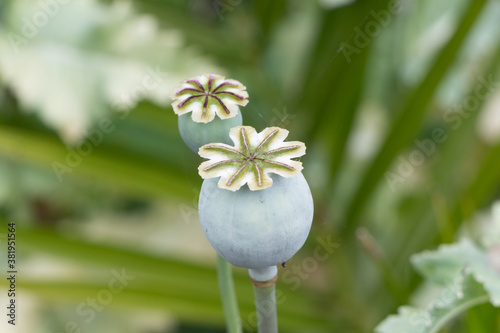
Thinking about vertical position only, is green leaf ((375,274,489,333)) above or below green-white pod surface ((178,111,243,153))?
below

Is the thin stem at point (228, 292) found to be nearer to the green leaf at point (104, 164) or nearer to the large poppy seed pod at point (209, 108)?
the large poppy seed pod at point (209, 108)

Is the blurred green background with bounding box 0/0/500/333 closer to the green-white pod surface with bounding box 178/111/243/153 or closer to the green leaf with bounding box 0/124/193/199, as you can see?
the green leaf with bounding box 0/124/193/199

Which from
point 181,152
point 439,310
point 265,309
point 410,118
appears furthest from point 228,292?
point 410,118

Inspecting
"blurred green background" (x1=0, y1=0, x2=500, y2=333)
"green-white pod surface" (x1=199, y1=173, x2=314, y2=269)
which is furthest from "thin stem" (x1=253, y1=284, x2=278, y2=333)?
"blurred green background" (x1=0, y1=0, x2=500, y2=333)

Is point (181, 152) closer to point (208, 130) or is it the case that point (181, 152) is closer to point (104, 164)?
point (104, 164)

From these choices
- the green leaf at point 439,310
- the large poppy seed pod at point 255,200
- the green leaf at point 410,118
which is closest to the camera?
the large poppy seed pod at point 255,200

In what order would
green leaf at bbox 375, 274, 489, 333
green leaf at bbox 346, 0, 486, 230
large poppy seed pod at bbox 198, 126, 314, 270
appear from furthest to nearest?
1. green leaf at bbox 346, 0, 486, 230
2. green leaf at bbox 375, 274, 489, 333
3. large poppy seed pod at bbox 198, 126, 314, 270

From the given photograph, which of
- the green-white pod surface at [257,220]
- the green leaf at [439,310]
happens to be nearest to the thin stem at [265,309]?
the green-white pod surface at [257,220]
